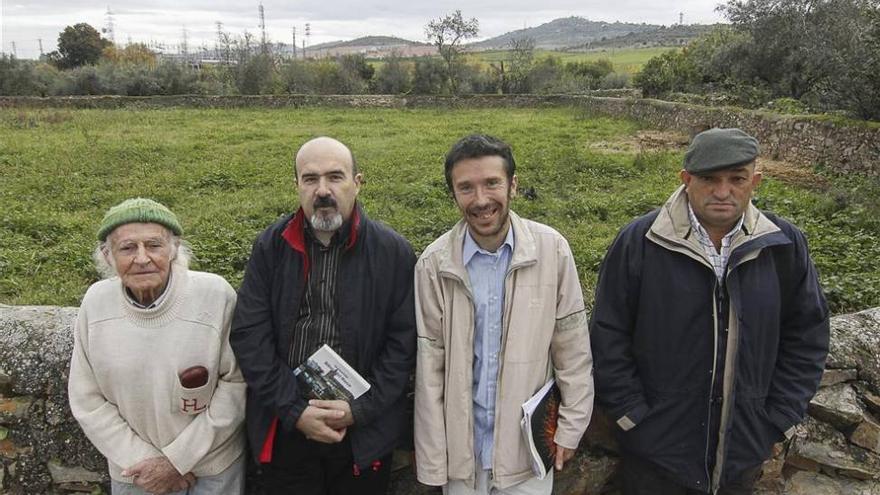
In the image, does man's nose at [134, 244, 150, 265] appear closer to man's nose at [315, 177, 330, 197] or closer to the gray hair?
the gray hair

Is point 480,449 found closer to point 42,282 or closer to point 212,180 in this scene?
→ point 42,282

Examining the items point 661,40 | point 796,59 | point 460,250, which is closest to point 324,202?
point 460,250

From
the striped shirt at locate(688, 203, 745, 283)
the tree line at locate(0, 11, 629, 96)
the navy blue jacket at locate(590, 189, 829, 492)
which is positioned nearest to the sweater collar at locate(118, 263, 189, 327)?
the navy blue jacket at locate(590, 189, 829, 492)

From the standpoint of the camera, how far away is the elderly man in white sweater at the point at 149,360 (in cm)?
226

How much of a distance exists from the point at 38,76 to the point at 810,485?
36595 millimetres

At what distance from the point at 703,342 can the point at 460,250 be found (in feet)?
3.17

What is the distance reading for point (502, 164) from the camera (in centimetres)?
228

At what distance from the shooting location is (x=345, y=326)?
2338 millimetres

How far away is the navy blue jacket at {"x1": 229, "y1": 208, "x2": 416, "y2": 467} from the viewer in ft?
7.49

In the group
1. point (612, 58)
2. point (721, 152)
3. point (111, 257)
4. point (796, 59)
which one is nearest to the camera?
point (721, 152)

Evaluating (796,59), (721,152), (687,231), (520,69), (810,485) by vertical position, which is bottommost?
(810,485)

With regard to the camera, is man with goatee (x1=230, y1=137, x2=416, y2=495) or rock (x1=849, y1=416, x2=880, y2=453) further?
rock (x1=849, y1=416, x2=880, y2=453)

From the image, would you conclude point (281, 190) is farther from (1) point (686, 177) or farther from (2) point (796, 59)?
(2) point (796, 59)

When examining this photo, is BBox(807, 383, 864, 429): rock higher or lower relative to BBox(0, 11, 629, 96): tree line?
lower
